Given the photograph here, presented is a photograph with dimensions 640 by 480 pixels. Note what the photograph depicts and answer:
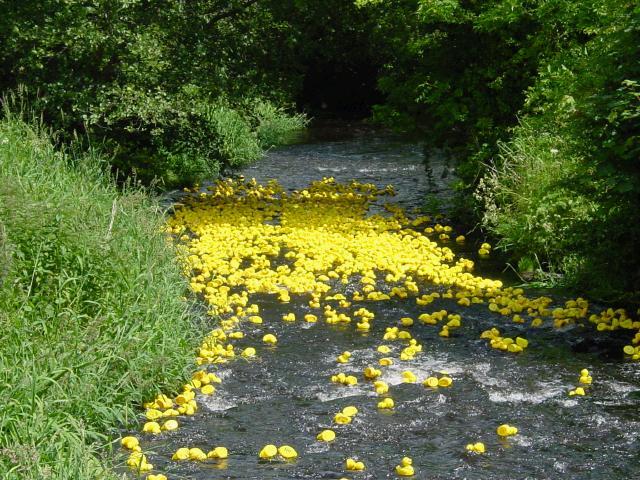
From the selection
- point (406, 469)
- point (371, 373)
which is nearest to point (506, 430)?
point (406, 469)

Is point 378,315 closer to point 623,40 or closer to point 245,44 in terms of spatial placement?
point 623,40

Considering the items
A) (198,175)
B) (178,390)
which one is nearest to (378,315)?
(178,390)

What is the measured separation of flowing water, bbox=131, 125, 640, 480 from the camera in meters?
5.38

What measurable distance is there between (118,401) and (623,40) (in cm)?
498

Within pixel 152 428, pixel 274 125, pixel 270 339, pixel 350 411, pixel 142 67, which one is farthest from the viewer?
pixel 274 125

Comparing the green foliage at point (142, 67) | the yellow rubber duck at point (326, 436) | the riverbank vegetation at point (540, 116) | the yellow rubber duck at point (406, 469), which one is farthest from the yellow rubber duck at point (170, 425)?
the green foliage at point (142, 67)

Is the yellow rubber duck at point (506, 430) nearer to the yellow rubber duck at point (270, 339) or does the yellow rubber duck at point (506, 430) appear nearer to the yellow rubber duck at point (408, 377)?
the yellow rubber duck at point (408, 377)

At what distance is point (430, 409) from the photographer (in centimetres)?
625

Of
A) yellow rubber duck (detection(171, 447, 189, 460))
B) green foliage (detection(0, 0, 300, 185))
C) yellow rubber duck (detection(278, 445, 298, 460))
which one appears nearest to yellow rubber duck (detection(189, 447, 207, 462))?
yellow rubber duck (detection(171, 447, 189, 460))

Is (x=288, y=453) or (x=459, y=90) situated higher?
(x=459, y=90)

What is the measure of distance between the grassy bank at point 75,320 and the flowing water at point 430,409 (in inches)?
19.1

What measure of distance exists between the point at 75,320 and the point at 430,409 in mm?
2489

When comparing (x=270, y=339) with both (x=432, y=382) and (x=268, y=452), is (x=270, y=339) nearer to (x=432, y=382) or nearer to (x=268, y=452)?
(x=432, y=382)

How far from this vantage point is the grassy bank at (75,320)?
16.0ft
